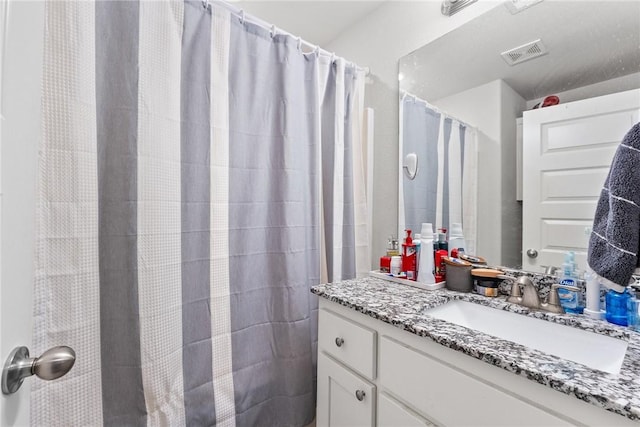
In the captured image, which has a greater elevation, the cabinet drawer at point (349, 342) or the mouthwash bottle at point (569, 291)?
the mouthwash bottle at point (569, 291)

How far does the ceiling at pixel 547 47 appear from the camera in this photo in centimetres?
98

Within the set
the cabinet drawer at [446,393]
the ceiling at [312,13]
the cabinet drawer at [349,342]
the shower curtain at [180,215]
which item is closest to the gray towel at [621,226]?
the cabinet drawer at [446,393]

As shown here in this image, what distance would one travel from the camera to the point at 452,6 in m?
1.39

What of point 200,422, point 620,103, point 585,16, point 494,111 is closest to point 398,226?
point 494,111

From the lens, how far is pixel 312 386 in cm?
145

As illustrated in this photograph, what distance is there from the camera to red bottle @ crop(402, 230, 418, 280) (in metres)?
1.31

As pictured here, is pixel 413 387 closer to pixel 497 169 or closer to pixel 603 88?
pixel 497 169

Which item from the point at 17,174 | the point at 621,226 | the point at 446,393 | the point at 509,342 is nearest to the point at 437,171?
the point at 621,226

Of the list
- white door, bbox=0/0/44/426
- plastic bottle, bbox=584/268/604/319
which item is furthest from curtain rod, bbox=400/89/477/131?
white door, bbox=0/0/44/426

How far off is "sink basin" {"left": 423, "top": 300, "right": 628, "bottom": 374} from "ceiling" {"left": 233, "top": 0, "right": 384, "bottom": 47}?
1675 millimetres

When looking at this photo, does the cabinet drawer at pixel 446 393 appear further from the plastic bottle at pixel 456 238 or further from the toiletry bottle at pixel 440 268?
the plastic bottle at pixel 456 238

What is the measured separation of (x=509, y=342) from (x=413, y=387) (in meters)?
0.28

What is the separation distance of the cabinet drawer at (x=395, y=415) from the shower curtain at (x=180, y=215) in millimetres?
552

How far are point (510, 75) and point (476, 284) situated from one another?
842mm
